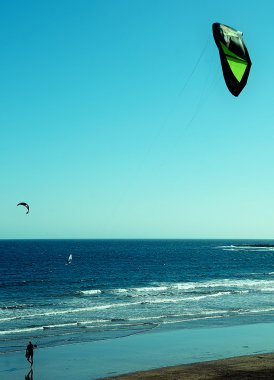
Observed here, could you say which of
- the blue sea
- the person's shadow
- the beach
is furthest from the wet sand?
the blue sea

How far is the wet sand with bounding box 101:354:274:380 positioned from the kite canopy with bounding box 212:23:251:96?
11251 mm

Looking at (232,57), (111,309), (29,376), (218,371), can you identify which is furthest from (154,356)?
(232,57)

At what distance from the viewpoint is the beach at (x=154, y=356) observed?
18.0m

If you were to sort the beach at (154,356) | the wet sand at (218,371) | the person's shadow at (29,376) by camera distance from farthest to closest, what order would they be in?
the beach at (154,356) → the person's shadow at (29,376) → the wet sand at (218,371)

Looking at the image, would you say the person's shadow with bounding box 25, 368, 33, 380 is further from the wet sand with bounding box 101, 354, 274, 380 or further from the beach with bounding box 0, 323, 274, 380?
the wet sand with bounding box 101, 354, 274, 380

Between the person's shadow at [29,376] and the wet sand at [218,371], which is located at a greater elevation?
the wet sand at [218,371]

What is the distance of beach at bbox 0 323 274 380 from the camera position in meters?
18.0

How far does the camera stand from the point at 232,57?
9.77 metres

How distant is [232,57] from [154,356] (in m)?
14.7

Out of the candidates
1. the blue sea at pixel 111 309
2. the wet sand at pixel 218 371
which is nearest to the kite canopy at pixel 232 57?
the wet sand at pixel 218 371

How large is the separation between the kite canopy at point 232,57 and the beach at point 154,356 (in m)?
11.4

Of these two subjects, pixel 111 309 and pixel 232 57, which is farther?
pixel 111 309

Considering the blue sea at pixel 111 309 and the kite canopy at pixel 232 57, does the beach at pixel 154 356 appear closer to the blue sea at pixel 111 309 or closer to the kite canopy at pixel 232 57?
the blue sea at pixel 111 309

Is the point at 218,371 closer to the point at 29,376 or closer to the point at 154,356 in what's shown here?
the point at 154,356
